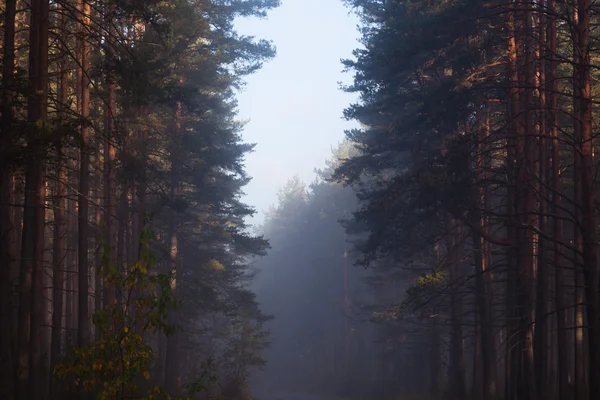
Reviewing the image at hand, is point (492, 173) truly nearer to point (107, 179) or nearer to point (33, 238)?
point (107, 179)

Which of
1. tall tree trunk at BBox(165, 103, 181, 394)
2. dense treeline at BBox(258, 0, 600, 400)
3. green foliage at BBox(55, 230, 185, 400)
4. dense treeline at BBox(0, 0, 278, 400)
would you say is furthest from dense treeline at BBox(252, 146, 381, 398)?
green foliage at BBox(55, 230, 185, 400)

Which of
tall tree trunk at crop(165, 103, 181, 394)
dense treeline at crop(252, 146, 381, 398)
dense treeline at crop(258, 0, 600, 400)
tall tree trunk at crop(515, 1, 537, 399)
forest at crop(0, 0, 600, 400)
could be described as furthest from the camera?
dense treeline at crop(252, 146, 381, 398)

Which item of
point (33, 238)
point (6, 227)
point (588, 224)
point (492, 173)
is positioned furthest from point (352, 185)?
point (6, 227)

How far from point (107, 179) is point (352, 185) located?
1420cm

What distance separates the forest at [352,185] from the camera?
12062mm

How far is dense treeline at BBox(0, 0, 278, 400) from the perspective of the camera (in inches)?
303

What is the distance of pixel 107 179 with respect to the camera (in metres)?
20.8

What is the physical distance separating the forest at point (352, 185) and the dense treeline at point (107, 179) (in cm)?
6

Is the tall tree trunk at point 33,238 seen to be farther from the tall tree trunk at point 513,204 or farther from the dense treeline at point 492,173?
the tall tree trunk at point 513,204

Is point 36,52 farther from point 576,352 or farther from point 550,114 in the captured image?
point 576,352

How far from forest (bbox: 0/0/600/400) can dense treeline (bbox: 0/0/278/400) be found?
0.21 ft

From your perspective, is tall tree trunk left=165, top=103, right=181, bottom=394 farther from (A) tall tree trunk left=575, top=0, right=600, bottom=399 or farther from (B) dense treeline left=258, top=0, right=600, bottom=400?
(A) tall tree trunk left=575, top=0, right=600, bottom=399

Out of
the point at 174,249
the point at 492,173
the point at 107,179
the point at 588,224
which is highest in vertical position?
the point at 492,173

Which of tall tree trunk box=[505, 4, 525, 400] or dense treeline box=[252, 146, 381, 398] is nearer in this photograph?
tall tree trunk box=[505, 4, 525, 400]
